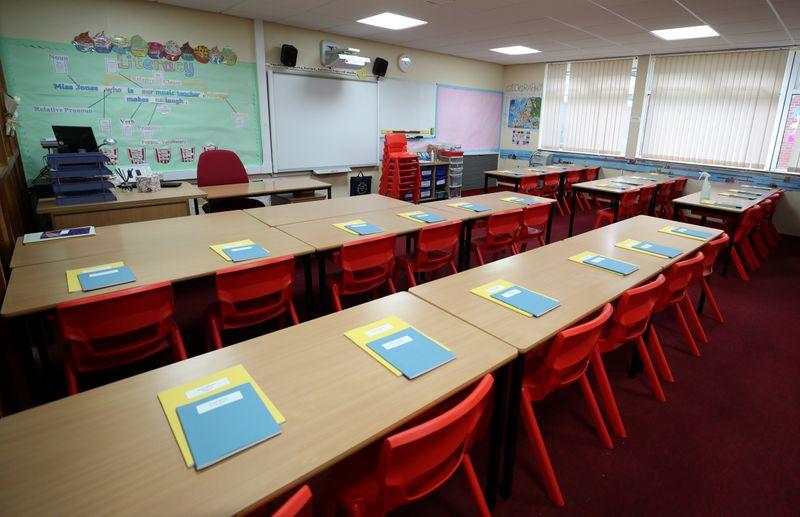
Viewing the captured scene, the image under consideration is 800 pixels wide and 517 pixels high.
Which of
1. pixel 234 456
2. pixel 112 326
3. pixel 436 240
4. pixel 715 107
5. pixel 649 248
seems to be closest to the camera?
pixel 234 456

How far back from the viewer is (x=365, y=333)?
1.60 meters

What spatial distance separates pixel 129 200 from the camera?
143 inches

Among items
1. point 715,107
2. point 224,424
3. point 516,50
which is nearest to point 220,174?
point 224,424

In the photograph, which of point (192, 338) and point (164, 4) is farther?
point (164, 4)

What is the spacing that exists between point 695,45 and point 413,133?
4.44 metres

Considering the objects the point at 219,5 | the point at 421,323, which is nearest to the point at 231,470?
the point at 421,323

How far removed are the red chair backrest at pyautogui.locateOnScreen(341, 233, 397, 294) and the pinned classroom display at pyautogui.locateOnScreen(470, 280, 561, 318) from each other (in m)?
0.91

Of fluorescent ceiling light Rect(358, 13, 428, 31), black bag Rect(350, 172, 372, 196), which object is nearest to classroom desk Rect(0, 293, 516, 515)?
fluorescent ceiling light Rect(358, 13, 428, 31)

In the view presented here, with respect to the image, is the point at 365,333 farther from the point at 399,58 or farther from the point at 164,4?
the point at 399,58

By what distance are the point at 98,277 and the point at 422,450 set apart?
1.86 meters

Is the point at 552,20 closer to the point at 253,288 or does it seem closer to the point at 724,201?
the point at 724,201

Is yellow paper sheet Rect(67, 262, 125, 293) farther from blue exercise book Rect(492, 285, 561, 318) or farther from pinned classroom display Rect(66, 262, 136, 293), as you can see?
blue exercise book Rect(492, 285, 561, 318)

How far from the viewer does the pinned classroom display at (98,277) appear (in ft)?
6.45

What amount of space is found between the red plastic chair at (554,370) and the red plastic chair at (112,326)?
5.58 ft
